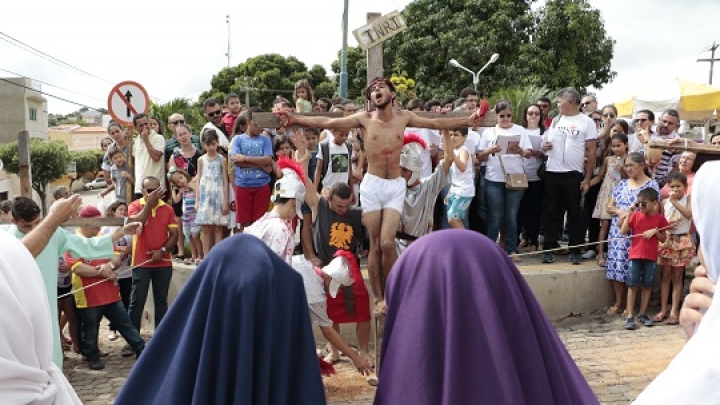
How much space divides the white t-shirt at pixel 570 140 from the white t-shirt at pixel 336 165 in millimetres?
2806

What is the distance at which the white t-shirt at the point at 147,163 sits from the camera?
9.81 m

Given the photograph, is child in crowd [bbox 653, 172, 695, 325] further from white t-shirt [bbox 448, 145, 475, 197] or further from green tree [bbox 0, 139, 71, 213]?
green tree [bbox 0, 139, 71, 213]

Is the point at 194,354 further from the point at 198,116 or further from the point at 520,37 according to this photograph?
the point at 198,116

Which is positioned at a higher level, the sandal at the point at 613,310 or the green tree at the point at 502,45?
the green tree at the point at 502,45

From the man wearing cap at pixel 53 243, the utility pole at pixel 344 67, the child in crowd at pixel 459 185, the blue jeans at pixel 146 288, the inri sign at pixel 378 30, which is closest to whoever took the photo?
the man wearing cap at pixel 53 243

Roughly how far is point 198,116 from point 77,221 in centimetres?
3180

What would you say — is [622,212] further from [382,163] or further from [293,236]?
[293,236]

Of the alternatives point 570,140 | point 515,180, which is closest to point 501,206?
point 515,180

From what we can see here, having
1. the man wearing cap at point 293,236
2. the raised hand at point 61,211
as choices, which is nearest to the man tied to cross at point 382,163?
the man wearing cap at point 293,236

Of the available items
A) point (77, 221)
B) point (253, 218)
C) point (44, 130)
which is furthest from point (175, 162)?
point (44, 130)

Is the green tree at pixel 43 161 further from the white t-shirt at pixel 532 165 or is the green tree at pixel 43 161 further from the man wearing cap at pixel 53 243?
the man wearing cap at pixel 53 243

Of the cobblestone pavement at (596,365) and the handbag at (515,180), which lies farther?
the handbag at (515,180)

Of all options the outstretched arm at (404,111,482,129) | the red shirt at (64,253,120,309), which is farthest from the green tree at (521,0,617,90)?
the red shirt at (64,253,120,309)

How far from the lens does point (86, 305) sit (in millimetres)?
7781
